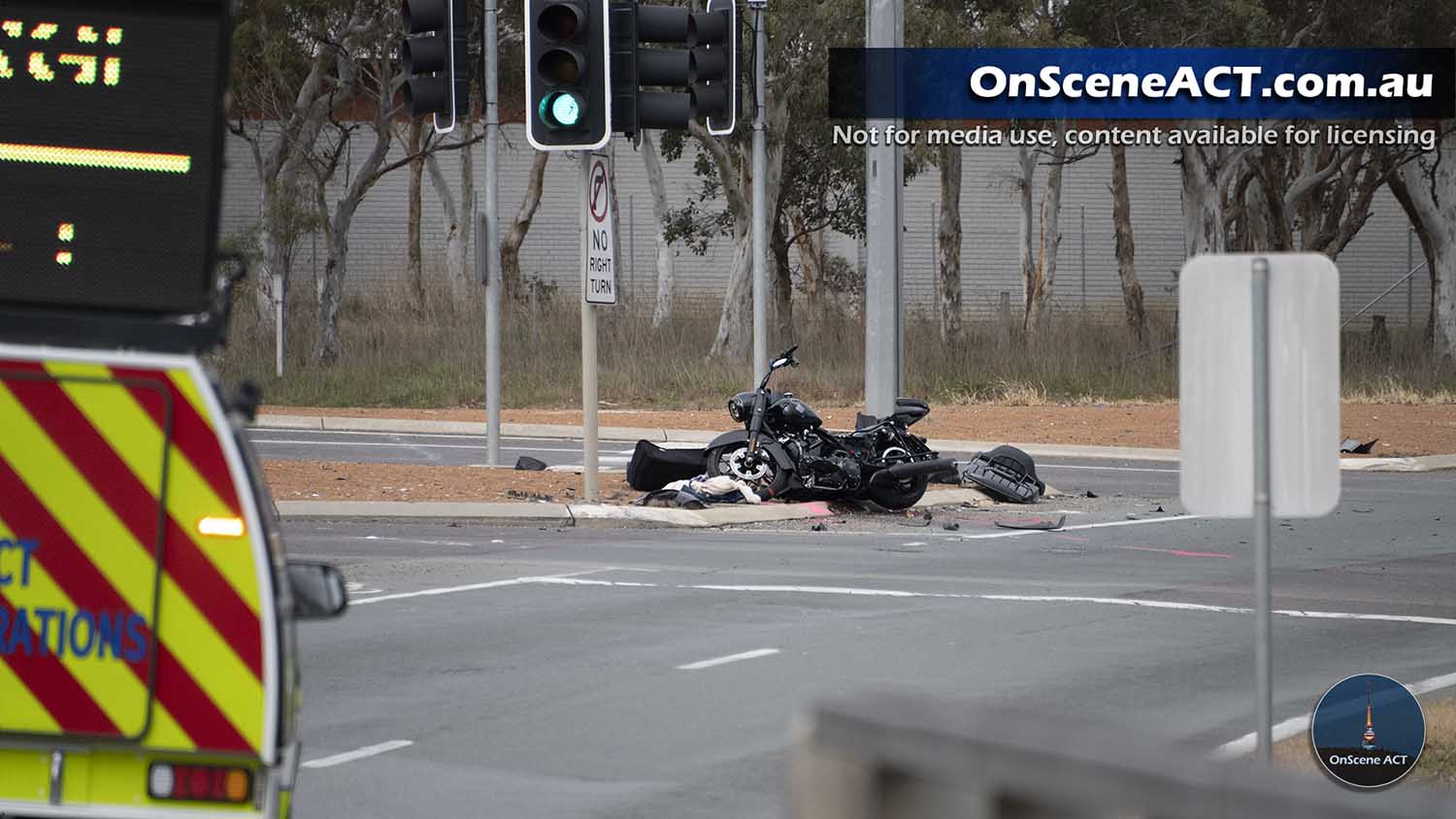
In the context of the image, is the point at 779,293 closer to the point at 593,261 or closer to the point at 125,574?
the point at 593,261

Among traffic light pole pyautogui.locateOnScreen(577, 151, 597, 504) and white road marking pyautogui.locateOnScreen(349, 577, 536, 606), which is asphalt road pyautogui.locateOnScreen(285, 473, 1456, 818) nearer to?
white road marking pyautogui.locateOnScreen(349, 577, 536, 606)

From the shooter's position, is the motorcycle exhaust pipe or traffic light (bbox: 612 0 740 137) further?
the motorcycle exhaust pipe

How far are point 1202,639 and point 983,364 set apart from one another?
83.8 ft

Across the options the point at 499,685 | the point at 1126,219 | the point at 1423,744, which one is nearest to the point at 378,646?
the point at 499,685

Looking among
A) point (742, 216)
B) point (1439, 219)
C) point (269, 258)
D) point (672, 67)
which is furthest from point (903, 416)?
point (1439, 219)

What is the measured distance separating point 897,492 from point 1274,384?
1126 centimetres

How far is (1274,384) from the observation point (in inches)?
272

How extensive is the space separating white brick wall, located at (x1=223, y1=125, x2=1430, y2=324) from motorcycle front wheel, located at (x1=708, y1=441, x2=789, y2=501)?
37.3 metres

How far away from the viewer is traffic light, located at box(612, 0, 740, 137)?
16.9m

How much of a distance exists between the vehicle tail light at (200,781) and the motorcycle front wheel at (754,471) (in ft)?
43.5

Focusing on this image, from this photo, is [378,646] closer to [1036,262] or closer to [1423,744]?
[1423,744]

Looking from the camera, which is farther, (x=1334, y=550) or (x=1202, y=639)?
(x=1334, y=550)

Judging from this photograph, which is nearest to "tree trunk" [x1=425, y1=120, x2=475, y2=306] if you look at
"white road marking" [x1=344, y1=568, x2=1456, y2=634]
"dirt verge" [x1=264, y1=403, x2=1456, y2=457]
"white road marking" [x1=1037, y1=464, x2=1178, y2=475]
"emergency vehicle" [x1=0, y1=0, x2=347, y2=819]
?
"dirt verge" [x1=264, y1=403, x2=1456, y2=457]

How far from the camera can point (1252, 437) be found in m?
6.88
